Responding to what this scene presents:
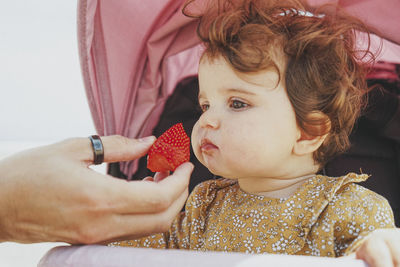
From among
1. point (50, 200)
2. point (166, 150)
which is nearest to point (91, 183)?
point (50, 200)

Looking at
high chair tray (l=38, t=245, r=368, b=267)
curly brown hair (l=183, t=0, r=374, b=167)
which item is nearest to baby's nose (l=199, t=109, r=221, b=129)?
curly brown hair (l=183, t=0, r=374, b=167)

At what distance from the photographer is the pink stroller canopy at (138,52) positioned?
1309mm

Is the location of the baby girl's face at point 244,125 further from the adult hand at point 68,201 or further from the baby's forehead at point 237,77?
the adult hand at point 68,201

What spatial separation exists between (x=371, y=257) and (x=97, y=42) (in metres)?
1.07

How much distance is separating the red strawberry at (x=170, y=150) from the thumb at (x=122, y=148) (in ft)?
0.08

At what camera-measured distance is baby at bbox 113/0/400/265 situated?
955mm

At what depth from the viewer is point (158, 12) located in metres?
1.36

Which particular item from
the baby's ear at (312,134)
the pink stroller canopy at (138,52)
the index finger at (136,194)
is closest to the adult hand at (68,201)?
the index finger at (136,194)

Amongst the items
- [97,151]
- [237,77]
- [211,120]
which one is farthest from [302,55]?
[97,151]

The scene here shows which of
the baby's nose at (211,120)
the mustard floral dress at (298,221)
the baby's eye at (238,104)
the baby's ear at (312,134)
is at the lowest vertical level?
the mustard floral dress at (298,221)

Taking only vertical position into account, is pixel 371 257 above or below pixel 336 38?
below

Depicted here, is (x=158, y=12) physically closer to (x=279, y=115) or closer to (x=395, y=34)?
(x=279, y=115)

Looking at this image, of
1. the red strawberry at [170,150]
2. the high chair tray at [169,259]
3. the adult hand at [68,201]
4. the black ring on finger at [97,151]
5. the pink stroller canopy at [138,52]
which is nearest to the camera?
the high chair tray at [169,259]

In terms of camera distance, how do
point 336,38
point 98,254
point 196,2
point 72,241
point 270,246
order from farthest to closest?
1. point 196,2
2. point 336,38
3. point 270,246
4. point 72,241
5. point 98,254
